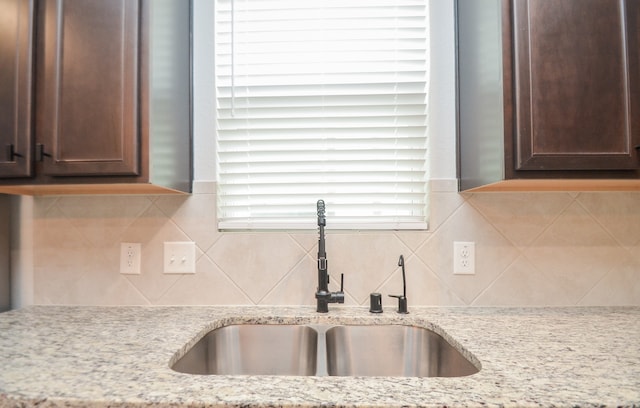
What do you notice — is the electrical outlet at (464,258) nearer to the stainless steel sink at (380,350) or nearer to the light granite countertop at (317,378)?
the light granite countertop at (317,378)

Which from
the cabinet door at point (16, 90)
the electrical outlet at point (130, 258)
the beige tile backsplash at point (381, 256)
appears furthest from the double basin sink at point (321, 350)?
the cabinet door at point (16, 90)

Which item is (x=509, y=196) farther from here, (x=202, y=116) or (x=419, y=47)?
(x=202, y=116)

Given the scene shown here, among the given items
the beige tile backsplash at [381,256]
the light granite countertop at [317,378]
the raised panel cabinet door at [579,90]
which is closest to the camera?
the light granite countertop at [317,378]

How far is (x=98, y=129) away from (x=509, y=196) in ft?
4.76

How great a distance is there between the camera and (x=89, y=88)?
1075 mm

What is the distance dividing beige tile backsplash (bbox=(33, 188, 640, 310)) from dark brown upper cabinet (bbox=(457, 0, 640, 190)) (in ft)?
1.18

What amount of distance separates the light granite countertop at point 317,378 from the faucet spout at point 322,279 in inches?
1.9

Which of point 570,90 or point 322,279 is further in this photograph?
point 322,279

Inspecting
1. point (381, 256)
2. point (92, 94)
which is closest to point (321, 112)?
point (381, 256)

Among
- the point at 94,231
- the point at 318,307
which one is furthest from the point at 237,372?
the point at 94,231

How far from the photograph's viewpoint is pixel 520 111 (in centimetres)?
100

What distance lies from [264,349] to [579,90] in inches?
50.0

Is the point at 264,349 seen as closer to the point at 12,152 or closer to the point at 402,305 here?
the point at 402,305

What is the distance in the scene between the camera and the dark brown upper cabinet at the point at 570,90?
996 mm
